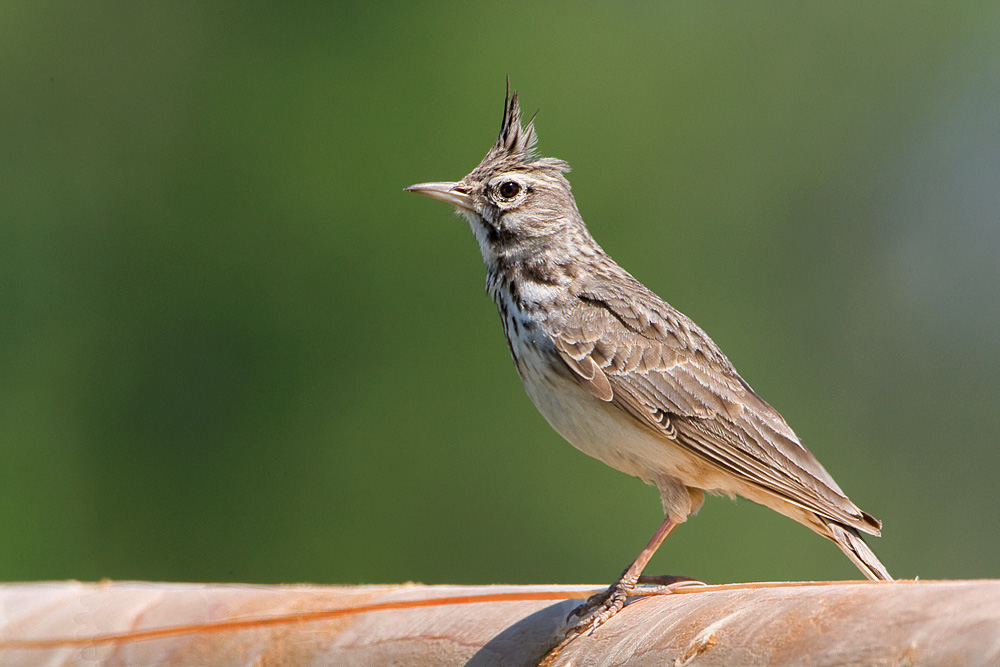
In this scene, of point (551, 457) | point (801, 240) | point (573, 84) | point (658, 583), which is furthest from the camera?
point (801, 240)

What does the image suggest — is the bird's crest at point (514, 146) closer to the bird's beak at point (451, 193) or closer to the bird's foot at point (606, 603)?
the bird's beak at point (451, 193)

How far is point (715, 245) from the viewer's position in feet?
54.6

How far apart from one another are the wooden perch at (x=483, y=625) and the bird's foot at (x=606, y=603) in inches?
1.9

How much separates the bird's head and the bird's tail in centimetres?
214

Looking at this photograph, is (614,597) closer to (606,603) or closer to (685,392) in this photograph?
(606,603)

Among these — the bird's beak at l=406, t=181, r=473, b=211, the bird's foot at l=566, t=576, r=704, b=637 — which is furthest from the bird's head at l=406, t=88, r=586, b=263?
the bird's foot at l=566, t=576, r=704, b=637

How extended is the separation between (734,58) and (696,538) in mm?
8430

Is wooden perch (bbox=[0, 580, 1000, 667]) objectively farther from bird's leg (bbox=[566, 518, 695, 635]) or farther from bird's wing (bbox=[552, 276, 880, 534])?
bird's wing (bbox=[552, 276, 880, 534])

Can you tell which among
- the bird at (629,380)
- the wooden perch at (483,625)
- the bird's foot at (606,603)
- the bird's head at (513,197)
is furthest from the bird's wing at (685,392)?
the wooden perch at (483,625)

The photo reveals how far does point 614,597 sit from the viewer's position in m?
4.24

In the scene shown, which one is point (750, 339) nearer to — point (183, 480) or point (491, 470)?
point (491, 470)

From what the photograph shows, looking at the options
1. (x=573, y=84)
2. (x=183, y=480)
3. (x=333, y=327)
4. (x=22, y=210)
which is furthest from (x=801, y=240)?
(x=22, y=210)

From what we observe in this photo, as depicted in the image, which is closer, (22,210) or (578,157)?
(578,157)

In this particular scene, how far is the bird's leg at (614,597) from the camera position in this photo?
3.88 m
